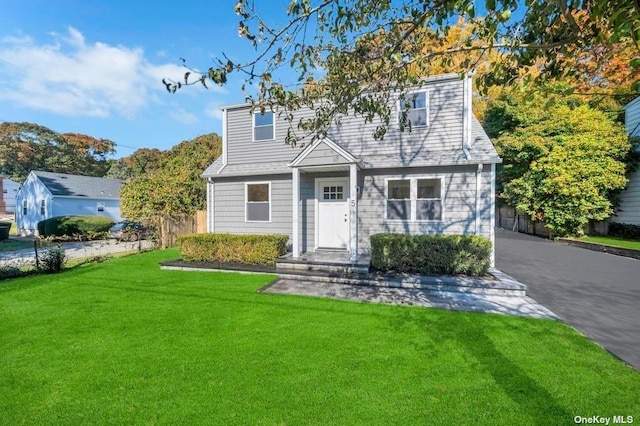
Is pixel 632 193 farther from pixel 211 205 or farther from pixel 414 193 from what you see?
pixel 211 205

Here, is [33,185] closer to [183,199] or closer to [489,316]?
[183,199]

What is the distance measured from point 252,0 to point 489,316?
5.27m

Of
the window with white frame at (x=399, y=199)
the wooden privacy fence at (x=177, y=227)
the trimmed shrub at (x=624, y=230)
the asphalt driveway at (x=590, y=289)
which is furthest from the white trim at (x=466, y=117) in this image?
the wooden privacy fence at (x=177, y=227)

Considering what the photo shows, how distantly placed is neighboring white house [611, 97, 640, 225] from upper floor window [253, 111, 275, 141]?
15.6m

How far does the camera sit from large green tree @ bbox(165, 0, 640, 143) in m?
2.38

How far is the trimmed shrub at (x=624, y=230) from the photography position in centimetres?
1207

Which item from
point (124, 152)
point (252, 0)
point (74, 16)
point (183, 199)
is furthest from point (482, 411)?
point (124, 152)

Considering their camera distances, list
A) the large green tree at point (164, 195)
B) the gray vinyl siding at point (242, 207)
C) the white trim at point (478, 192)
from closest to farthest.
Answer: the white trim at point (478, 192)
the gray vinyl siding at point (242, 207)
the large green tree at point (164, 195)

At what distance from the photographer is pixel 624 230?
1262cm

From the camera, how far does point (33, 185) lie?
21.5 metres

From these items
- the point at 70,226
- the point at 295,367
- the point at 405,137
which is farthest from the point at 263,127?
the point at 70,226

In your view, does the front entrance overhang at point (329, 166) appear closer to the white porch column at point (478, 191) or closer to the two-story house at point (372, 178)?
the two-story house at point (372, 178)

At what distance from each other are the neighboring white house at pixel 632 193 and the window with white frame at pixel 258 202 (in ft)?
50.7

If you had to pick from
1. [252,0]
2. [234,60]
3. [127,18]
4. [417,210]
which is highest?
[127,18]
